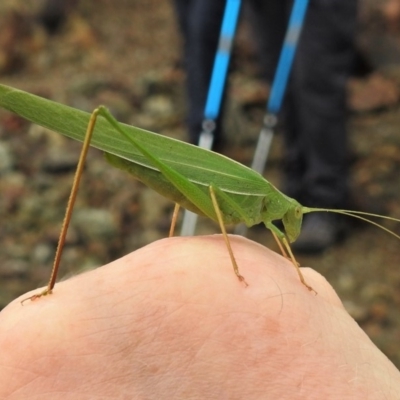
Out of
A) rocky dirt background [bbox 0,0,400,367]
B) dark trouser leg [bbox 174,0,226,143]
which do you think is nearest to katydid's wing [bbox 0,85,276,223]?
rocky dirt background [bbox 0,0,400,367]

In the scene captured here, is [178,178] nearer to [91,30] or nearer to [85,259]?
[85,259]

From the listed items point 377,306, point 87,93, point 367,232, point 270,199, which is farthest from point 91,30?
point 270,199

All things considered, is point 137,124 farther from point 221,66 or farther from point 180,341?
point 180,341

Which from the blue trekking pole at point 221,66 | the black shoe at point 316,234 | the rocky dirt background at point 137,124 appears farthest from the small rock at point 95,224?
the blue trekking pole at point 221,66

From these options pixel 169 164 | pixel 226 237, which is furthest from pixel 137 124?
pixel 226 237

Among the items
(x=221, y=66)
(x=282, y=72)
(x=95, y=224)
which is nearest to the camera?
(x=221, y=66)

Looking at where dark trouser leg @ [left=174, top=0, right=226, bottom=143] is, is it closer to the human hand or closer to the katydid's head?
the katydid's head
